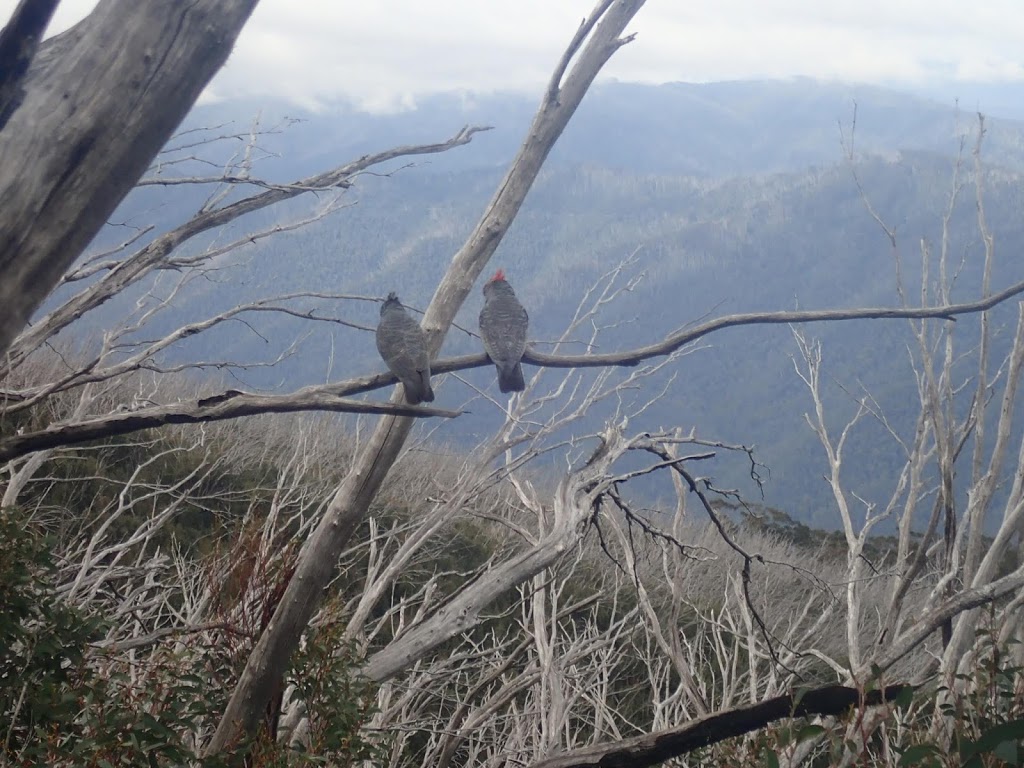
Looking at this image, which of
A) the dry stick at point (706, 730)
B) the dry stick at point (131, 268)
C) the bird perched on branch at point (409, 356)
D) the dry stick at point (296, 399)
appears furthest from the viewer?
the dry stick at point (131, 268)

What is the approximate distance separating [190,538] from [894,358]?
9.33m

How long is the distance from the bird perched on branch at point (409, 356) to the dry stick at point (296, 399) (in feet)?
0.51

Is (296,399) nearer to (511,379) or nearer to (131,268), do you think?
(511,379)

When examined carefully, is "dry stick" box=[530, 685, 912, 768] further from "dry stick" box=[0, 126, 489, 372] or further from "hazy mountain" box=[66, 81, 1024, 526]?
"hazy mountain" box=[66, 81, 1024, 526]

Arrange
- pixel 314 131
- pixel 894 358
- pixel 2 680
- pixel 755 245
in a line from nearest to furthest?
pixel 2 680, pixel 894 358, pixel 755 245, pixel 314 131

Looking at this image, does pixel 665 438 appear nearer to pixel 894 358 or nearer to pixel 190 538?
pixel 190 538

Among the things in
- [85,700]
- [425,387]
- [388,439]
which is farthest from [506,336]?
[85,700]

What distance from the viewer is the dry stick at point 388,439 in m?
2.79

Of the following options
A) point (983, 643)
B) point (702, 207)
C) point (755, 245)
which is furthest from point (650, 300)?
point (983, 643)

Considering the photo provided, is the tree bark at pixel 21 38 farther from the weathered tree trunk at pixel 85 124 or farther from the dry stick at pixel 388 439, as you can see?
the dry stick at pixel 388 439

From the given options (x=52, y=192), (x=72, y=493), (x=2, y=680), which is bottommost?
(x=72, y=493)

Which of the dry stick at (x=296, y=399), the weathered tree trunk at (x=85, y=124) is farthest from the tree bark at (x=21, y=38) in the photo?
the dry stick at (x=296, y=399)

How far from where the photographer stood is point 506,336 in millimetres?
3488

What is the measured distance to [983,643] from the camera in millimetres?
3484
